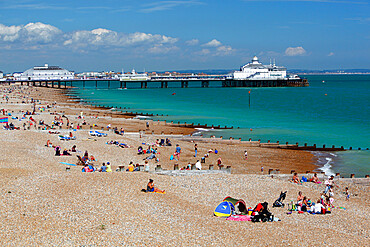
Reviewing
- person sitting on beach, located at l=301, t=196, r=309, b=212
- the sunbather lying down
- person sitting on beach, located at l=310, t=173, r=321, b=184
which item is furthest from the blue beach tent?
person sitting on beach, located at l=310, t=173, r=321, b=184

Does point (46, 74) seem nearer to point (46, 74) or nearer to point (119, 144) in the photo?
point (46, 74)

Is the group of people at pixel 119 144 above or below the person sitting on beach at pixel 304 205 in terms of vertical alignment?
above

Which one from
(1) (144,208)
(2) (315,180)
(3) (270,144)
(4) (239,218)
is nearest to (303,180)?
(2) (315,180)

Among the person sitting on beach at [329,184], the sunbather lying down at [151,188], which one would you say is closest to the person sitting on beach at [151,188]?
the sunbather lying down at [151,188]

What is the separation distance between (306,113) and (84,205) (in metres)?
49.7

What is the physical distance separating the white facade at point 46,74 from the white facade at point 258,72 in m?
53.6

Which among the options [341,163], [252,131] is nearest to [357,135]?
[252,131]

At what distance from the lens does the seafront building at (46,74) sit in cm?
13512

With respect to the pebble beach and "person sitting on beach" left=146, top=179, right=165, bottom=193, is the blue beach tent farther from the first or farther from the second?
"person sitting on beach" left=146, top=179, right=165, bottom=193

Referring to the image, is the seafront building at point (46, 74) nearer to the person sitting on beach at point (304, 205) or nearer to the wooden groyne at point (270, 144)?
the wooden groyne at point (270, 144)

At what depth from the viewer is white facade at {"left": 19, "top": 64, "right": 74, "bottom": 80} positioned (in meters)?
135

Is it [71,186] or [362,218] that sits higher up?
[71,186]

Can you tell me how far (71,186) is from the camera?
1517cm

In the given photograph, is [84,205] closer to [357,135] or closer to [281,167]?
[281,167]
